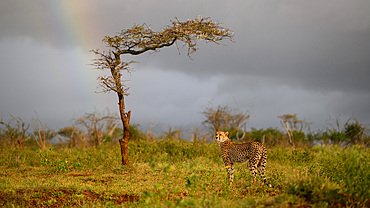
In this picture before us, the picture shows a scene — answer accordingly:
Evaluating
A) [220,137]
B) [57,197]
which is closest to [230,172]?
[220,137]

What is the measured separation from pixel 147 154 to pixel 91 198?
707cm

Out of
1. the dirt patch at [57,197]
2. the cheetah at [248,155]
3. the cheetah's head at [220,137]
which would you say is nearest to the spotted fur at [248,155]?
the cheetah at [248,155]

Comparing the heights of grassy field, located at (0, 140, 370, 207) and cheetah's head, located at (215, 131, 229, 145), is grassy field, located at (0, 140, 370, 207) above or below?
below

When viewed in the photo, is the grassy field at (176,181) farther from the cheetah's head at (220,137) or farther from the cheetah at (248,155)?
the cheetah's head at (220,137)

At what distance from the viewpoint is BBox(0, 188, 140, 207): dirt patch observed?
7141 millimetres

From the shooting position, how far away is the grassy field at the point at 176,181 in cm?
581

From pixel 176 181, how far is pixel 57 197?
3.14 m

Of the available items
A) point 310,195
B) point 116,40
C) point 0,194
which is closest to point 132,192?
point 0,194

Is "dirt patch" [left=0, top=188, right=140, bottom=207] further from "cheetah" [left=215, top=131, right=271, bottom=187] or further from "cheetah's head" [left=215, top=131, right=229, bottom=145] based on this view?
"cheetah's head" [left=215, top=131, right=229, bottom=145]

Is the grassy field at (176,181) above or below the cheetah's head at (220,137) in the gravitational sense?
below

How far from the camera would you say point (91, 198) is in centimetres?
760

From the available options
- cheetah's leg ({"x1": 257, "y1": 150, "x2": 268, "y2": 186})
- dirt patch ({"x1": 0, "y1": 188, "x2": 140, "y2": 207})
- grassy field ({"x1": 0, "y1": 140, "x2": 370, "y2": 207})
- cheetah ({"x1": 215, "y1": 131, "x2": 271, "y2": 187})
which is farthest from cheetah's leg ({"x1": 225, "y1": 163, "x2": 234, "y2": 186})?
dirt patch ({"x1": 0, "y1": 188, "x2": 140, "y2": 207})

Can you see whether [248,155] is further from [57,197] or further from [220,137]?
[57,197]

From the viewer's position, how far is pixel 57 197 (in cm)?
759
